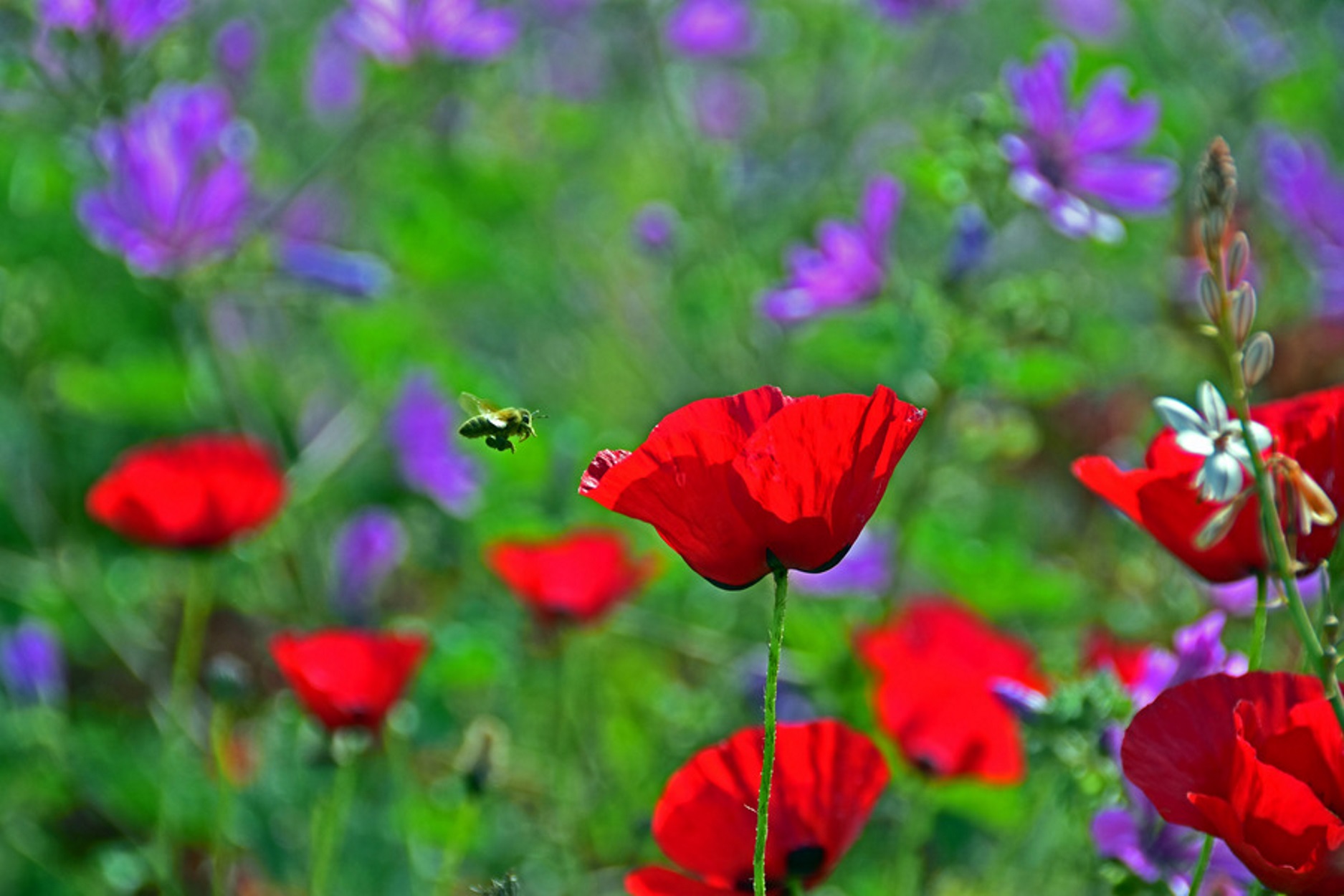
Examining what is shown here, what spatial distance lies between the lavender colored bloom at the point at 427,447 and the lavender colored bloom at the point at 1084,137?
2.97 feet

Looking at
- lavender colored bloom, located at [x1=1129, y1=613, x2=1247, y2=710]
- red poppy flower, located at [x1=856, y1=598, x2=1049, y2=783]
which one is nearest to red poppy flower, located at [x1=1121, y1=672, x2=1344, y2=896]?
lavender colored bloom, located at [x1=1129, y1=613, x2=1247, y2=710]

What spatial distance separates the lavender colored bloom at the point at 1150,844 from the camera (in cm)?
92

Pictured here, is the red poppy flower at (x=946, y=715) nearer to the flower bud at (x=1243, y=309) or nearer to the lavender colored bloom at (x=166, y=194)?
the flower bud at (x=1243, y=309)

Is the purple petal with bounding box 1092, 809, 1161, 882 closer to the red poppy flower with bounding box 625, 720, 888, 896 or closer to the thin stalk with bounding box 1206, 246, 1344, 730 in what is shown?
the red poppy flower with bounding box 625, 720, 888, 896

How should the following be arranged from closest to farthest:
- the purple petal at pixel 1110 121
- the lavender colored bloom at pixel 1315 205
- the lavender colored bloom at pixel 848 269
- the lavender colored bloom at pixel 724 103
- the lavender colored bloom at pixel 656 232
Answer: the purple petal at pixel 1110 121 → the lavender colored bloom at pixel 848 269 → the lavender colored bloom at pixel 1315 205 → the lavender colored bloom at pixel 656 232 → the lavender colored bloom at pixel 724 103

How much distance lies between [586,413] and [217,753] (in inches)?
63.6

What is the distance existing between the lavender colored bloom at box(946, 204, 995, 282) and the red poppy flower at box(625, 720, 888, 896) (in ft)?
2.55

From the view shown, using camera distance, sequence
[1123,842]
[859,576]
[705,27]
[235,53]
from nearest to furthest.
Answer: [1123,842] → [859,576] → [235,53] → [705,27]

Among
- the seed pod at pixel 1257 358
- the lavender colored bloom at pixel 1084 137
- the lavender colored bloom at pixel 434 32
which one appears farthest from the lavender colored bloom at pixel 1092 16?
the seed pod at pixel 1257 358

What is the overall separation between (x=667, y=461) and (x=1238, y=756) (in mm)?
297

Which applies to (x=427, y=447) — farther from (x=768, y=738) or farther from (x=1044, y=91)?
(x=768, y=738)

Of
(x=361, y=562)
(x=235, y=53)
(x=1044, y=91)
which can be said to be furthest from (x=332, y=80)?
(x=1044, y=91)

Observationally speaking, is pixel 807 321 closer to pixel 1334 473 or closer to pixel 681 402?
pixel 681 402

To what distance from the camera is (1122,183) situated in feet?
4.67
